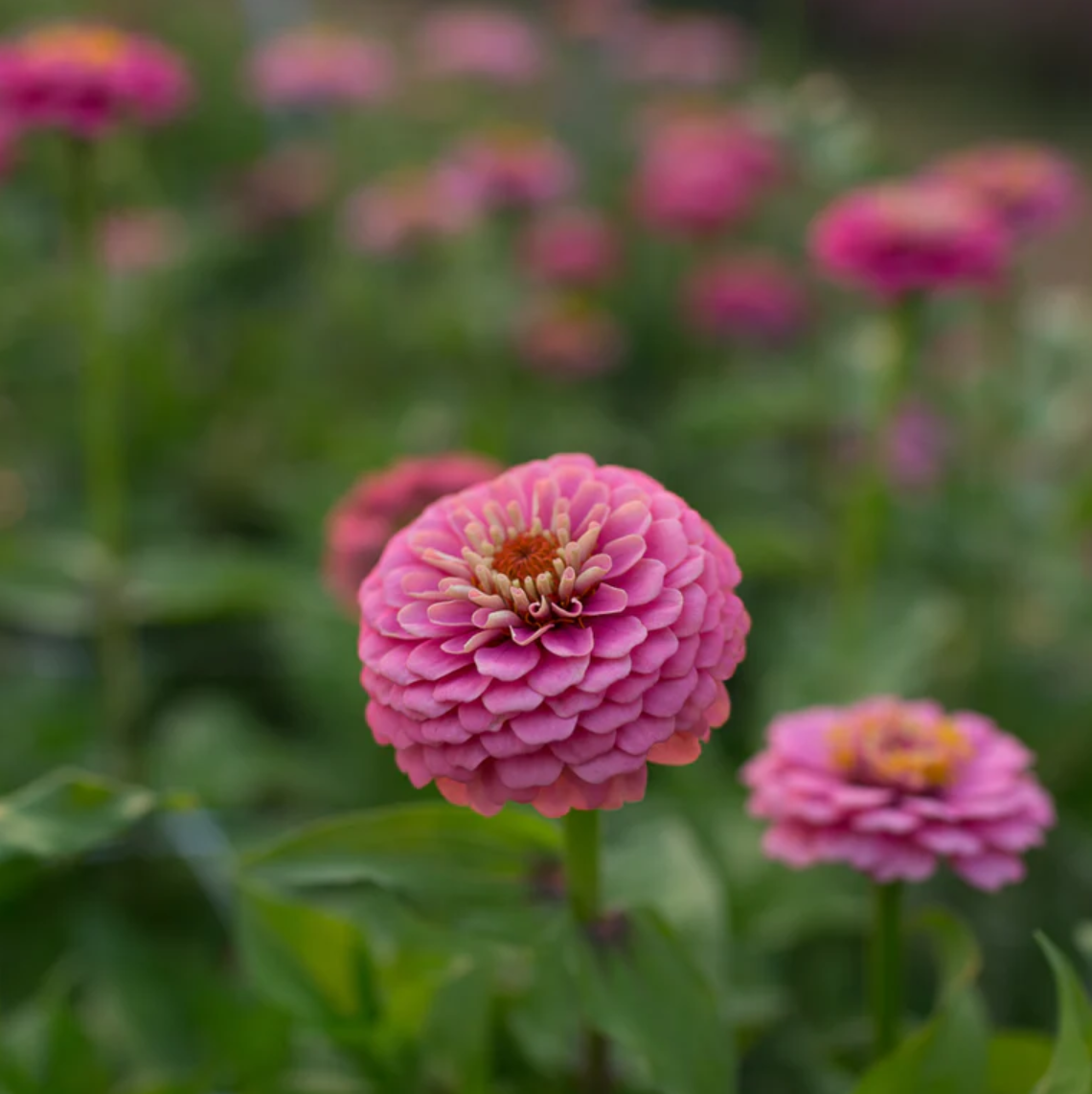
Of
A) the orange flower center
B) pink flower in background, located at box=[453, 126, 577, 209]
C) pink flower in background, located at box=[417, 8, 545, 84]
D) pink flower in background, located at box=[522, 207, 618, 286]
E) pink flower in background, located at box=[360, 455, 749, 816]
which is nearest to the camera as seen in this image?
pink flower in background, located at box=[360, 455, 749, 816]

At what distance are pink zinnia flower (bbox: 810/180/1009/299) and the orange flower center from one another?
38 cm

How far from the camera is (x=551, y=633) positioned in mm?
446

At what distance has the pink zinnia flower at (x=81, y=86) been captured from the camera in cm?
84

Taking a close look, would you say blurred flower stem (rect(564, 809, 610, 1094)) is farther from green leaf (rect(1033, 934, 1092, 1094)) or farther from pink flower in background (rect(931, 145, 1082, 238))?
pink flower in background (rect(931, 145, 1082, 238))

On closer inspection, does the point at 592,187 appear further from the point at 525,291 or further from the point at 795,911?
the point at 795,911

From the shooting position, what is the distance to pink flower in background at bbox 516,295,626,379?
151 cm

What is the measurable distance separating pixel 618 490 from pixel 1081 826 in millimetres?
661

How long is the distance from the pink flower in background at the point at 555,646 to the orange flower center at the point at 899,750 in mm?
126

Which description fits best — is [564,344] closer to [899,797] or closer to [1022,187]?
[1022,187]

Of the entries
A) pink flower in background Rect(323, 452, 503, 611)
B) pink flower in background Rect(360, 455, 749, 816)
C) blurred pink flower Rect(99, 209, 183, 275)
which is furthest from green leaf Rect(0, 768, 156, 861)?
blurred pink flower Rect(99, 209, 183, 275)

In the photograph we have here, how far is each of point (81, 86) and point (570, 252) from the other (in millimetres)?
927

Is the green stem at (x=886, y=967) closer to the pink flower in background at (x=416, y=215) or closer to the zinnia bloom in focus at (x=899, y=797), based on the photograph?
the zinnia bloom in focus at (x=899, y=797)

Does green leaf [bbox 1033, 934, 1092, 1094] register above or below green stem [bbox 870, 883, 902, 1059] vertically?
above

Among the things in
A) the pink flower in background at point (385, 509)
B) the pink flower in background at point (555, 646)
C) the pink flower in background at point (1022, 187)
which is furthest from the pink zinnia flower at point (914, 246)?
the pink flower in background at point (555, 646)
